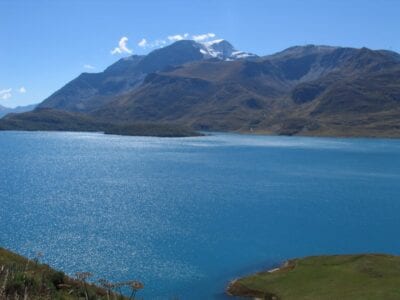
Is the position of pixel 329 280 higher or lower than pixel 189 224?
higher

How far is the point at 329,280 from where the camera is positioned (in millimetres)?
63188

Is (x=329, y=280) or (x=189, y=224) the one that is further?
(x=189, y=224)

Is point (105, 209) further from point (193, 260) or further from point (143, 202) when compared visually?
point (193, 260)

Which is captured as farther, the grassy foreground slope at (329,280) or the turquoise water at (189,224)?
the turquoise water at (189,224)

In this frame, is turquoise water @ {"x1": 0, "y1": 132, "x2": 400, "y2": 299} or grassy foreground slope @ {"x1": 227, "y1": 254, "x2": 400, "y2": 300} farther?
turquoise water @ {"x1": 0, "y1": 132, "x2": 400, "y2": 299}

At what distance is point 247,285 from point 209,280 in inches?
282

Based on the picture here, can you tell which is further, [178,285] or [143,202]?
[143,202]

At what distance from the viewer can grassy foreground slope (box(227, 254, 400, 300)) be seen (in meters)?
56.5

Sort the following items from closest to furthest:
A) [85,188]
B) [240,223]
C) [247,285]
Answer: [247,285] < [240,223] < [85,188]

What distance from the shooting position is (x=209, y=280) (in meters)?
70.4

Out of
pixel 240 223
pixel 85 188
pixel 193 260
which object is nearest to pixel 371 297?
pixel 193 260

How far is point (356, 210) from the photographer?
12600 cm

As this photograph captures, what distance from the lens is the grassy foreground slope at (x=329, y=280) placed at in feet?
185

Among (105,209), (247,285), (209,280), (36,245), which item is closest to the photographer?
(247,285)
